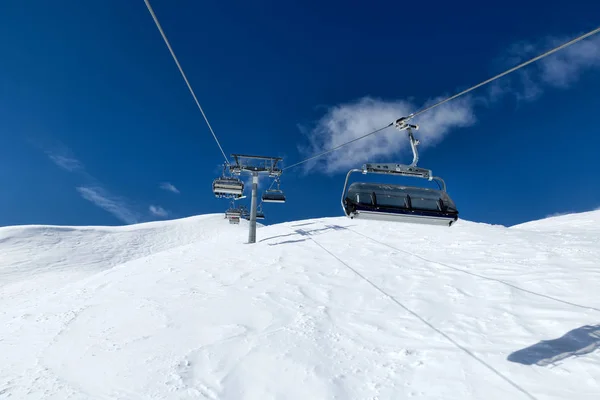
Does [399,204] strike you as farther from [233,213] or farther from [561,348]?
[233,213]

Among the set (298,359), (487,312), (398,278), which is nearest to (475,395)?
(298,359)

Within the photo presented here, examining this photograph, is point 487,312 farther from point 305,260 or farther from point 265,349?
point 305,260

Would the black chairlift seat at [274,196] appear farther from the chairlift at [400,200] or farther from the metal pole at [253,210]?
the chairlift at [400,200]

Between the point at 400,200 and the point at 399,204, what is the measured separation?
0.38 ft

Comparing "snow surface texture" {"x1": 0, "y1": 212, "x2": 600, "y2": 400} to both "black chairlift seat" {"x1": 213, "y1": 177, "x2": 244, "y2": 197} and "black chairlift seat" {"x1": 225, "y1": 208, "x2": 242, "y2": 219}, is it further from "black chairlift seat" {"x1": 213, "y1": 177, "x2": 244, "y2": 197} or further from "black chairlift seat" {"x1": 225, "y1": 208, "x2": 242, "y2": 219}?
"black chairlift seat" {"x1": 225, "y1": 208, "x2": 242, "y2": 219}

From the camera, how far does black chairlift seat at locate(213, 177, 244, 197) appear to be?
1706 cm

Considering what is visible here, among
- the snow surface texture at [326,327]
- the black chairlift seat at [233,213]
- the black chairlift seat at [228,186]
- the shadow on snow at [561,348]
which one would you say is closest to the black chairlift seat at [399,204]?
the snow surface texture at [326,327]

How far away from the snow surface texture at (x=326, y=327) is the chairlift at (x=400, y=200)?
107 inches

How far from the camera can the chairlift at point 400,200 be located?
22.8 feet

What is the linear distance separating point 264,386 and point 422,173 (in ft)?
17.2

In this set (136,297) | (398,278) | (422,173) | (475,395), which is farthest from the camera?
(398,278)

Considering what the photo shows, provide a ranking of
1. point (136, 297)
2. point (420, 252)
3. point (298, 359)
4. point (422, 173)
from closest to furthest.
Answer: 1. point (298, 359)
2. point (422, 173)
3. point (136, 297)
4. point (420, 252)

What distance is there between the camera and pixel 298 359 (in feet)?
21.0

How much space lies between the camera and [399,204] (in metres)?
7.13
